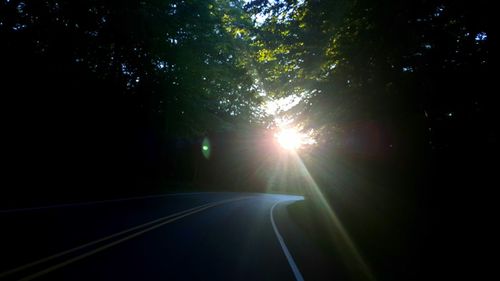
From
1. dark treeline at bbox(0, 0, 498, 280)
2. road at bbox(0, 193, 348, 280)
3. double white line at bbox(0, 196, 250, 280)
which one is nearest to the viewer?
double white line at bbox(0, 196, 250, 280)

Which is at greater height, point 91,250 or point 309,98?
point 309,98

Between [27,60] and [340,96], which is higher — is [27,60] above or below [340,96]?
above

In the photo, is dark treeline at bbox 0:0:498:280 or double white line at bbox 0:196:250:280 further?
dark treeline at bbox 0:0:498:280

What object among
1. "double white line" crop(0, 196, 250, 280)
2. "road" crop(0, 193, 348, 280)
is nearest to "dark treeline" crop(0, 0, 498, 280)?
"road" crop(0, 193, 348, 280)

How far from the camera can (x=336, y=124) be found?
10.4m

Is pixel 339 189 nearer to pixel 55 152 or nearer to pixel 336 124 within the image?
pixel 336 124

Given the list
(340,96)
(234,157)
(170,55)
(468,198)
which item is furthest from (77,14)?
(234,157)

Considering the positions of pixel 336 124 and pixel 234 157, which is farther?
pixel 234 157

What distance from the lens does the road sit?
479cm

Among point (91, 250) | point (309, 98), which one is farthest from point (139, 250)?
point (309, 98)

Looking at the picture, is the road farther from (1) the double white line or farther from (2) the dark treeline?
(2) the dark treeline

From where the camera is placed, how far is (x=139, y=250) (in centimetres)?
616

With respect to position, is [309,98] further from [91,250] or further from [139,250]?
[91,250]

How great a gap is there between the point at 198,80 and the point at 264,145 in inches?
1317
